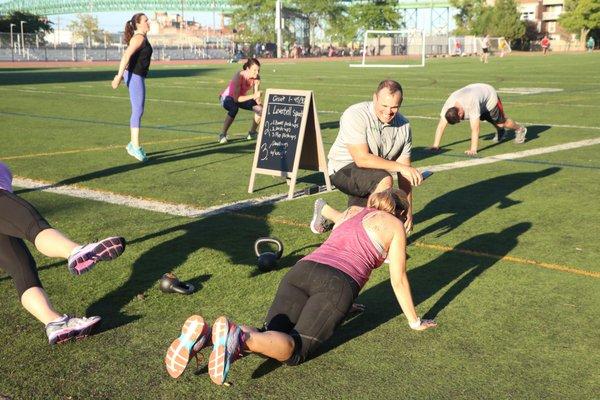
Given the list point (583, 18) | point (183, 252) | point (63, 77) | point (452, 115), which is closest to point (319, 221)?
point (183, 252)

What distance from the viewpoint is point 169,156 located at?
39.4 feet

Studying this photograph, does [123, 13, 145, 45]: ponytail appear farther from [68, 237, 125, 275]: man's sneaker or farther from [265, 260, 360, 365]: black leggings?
[265, 260, 360, 365]: black leggings

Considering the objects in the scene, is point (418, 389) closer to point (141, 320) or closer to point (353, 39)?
point (141, 320)

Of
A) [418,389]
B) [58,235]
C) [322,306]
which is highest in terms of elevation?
[58,235]

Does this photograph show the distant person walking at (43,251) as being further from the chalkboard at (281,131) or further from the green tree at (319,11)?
the green tree at (319,11)

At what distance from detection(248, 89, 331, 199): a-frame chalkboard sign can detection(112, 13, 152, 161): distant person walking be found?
2441mm

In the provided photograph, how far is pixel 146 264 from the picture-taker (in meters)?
6.34

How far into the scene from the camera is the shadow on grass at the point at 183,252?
543 cm

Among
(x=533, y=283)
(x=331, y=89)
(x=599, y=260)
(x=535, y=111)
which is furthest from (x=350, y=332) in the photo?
(x=331, y=89)

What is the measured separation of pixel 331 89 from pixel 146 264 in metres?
21.1

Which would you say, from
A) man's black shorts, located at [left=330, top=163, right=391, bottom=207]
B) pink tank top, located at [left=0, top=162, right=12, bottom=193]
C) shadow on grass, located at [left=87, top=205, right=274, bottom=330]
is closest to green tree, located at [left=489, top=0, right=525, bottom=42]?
shadow on grass, located at [left=87, top=205, right=274, bottom=330]

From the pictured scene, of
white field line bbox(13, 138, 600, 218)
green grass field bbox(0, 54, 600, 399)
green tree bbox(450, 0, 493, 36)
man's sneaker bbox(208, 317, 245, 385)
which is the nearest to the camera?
man's sneaker bbox(208, 317, 245, 385)

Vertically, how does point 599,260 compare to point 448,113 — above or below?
below

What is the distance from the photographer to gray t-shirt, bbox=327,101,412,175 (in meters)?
6.94
